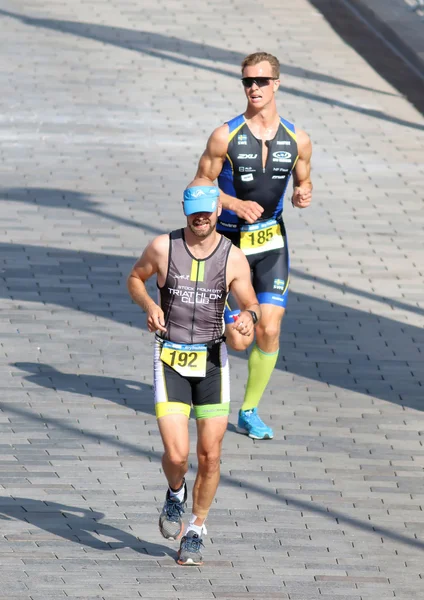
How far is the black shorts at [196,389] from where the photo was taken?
7543 mm

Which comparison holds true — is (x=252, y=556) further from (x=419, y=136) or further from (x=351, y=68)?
(x=351, y=68)

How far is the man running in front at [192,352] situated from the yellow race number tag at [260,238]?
6.27 feet

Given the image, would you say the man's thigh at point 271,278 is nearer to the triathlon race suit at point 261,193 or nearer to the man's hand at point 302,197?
the triathlon race suit at point 261,193

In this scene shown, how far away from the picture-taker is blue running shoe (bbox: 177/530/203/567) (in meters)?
7.60

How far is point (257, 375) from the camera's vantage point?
31.6 feet

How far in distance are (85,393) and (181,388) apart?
271 centimetres

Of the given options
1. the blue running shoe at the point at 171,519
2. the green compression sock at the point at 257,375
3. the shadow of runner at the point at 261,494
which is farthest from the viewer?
the green compression sock at the point at 257,375

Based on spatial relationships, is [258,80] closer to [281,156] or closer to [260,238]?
[281,156]

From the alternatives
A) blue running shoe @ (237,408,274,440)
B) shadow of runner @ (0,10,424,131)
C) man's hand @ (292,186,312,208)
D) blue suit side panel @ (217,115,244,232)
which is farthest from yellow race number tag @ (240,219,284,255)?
shadow of runner @ (0,10,424,131)

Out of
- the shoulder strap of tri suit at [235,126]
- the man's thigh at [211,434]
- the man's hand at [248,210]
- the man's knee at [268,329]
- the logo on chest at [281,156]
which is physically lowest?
the man's knee at [268,329]

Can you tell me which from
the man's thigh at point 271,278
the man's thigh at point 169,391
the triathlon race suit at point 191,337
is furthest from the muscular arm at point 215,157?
the man's thigh at point 169,391

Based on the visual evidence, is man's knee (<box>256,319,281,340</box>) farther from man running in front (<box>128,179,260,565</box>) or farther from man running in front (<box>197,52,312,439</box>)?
man running in front (<box>128,179,260,565</box>)

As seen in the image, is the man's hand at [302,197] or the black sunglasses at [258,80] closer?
the black sunglasses at [258,80]

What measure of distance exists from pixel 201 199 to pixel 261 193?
7.55 ft
